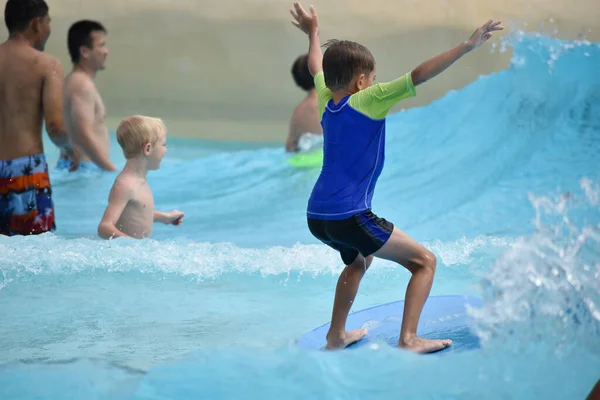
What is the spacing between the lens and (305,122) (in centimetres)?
731

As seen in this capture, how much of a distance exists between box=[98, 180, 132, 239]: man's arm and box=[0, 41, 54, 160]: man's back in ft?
2.21

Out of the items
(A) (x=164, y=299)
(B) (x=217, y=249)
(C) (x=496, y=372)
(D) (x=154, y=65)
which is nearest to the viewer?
(C) (x=496, y=372)

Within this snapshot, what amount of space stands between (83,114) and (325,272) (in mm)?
2842

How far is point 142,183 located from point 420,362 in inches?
83.4

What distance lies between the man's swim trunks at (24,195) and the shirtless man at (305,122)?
299 centimetres

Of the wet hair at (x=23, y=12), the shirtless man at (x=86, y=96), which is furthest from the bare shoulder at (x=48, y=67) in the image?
the shirtless man at (x=86, y=96)

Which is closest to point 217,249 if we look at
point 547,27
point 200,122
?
point 547,27

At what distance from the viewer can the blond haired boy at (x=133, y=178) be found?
Result: 4289mm

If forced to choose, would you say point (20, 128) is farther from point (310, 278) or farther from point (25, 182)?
point (310, 278)

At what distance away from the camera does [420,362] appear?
278 cm

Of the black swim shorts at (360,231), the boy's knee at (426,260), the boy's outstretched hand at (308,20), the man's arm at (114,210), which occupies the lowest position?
the man's arm at (114,210)

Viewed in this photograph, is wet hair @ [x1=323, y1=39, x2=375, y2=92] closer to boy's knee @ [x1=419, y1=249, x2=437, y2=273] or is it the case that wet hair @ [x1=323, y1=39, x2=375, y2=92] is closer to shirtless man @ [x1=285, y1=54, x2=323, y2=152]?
boy's knee @ [x1=419, y1=249, x2=437, y2=273]

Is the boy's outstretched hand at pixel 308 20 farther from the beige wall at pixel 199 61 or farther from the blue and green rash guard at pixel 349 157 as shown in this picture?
the beige wall at pixel 199 61

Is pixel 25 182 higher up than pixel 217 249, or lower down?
higher up
